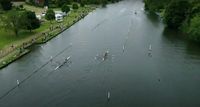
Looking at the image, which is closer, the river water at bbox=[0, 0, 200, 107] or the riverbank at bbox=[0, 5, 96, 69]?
the river water at bbox=[0, 0, 200, 107]

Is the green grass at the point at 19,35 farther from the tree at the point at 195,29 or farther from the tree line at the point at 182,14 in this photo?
the tree at the point at 195,29

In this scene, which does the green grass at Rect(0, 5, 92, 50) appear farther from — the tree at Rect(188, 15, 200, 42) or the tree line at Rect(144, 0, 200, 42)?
the tree at Rect(188, 15, 200, 42)

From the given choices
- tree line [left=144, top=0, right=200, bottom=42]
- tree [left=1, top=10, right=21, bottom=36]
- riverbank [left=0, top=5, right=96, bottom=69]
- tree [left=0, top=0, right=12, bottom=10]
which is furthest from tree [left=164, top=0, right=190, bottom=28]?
tree [left=0, top=0, right=12, bottom=10]

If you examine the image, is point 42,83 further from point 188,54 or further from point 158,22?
point 158,22

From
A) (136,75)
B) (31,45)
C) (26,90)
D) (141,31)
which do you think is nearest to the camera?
(26,90)

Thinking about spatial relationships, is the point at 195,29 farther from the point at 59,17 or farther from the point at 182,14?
the point at 59,17

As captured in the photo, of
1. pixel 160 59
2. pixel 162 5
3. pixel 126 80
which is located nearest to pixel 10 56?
pixel 126 80

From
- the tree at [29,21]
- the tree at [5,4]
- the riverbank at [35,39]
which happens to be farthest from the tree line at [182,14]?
the tree at [5,4]
